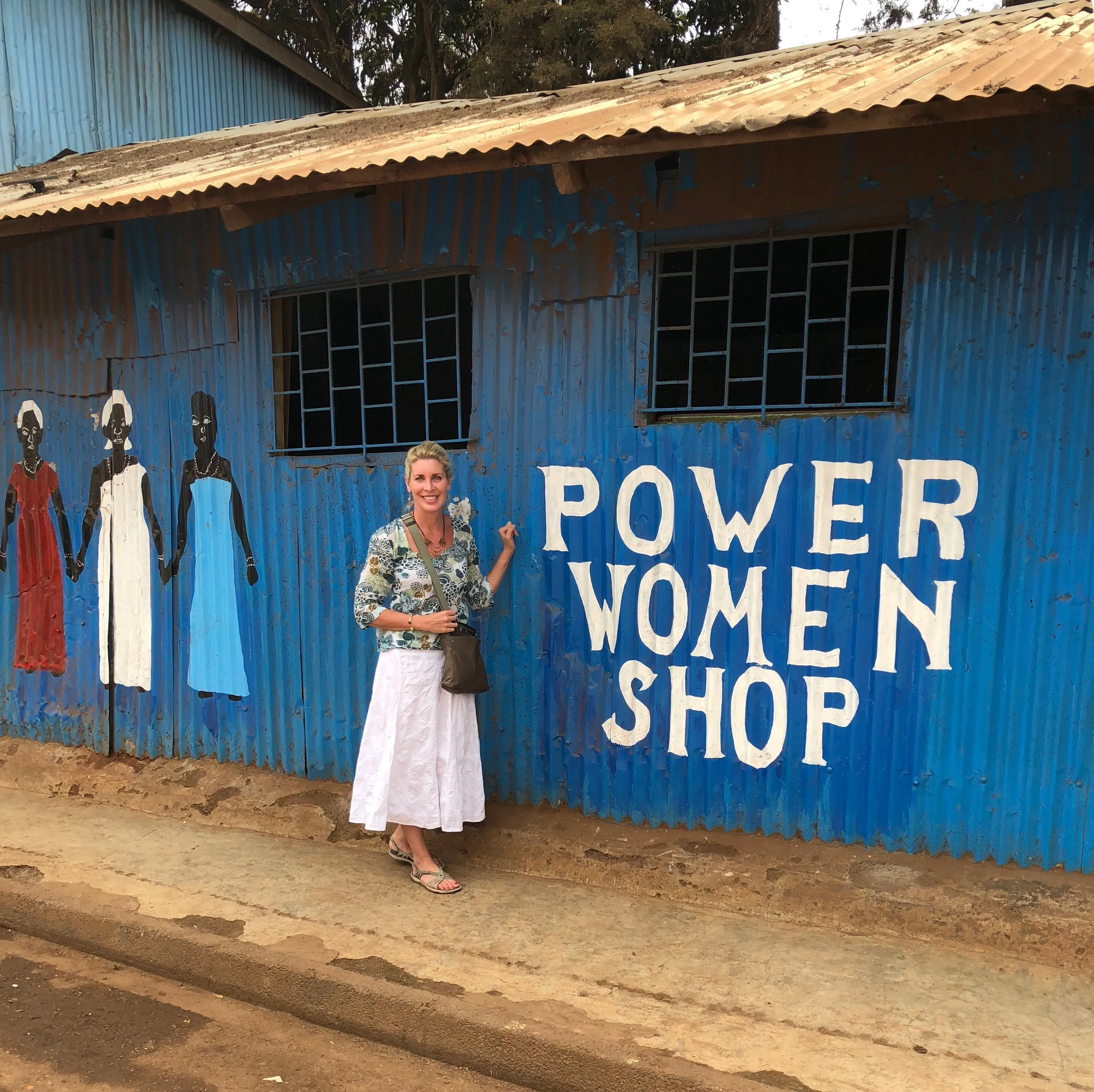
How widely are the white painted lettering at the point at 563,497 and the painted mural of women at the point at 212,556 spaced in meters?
1.90

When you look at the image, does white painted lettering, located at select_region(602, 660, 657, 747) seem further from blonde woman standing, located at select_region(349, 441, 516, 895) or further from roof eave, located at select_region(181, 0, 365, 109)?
roof eave, located at select_region(181, 0, 365, 109)

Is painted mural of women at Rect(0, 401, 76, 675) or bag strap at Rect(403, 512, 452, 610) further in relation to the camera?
painted mural of women at Rect(0, 401, 76, 675)

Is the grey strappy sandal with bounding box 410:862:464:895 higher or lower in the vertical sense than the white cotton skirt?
lower

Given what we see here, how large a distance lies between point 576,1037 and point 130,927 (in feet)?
6.62

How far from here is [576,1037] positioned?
111 inches

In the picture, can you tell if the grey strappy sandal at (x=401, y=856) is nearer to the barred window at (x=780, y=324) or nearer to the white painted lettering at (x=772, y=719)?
the white painted lettering at (x=772, y=719)

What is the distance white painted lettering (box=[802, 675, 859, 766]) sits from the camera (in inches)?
145

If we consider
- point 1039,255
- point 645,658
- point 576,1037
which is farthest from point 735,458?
point 576,1037

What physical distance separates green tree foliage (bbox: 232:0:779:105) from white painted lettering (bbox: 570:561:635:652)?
1021 cm

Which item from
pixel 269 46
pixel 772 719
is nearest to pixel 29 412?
pixel 772 719

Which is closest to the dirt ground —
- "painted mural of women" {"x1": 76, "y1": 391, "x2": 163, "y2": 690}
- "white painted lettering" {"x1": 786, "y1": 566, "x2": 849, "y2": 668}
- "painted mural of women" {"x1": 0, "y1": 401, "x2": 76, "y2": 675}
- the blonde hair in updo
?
"white painted lettering" {"x1": 786, "y1": 566, "x2": 849, "y2": 668}

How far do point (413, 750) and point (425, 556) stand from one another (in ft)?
2.77

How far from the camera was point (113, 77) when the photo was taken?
31.4 feet

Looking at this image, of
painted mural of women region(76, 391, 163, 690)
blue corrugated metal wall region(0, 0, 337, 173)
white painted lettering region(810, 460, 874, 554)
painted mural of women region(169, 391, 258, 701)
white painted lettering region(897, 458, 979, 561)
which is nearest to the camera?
white painted lettering region(897, 458, 979, 561)
